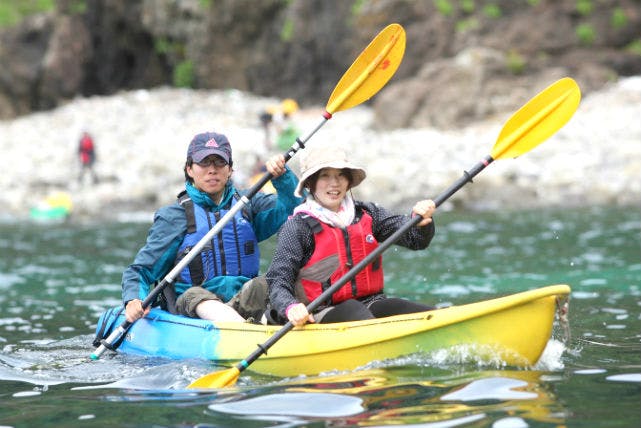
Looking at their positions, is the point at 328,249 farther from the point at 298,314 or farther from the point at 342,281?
the point at 298,314

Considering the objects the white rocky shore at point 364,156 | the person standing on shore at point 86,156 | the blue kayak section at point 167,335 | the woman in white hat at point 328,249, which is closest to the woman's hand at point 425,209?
the woman in white hat at point 328,249

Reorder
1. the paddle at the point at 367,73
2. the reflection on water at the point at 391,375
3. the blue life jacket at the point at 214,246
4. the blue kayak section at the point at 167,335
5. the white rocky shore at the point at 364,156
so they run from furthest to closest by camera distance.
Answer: the white rocky shore at the point at 364,156
the paddle at the point at 367,73
the blue life jacket at the point at 214,246
the blue kayak section at the point at 167,335
the reflection on water at the point at 391,375

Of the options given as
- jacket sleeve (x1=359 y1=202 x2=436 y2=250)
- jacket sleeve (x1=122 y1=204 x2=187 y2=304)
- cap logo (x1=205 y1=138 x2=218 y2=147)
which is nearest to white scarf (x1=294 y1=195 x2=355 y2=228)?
jacket sleeve (x1=359 y1=202 x2=436 y2=250)

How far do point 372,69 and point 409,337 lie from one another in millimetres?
1918

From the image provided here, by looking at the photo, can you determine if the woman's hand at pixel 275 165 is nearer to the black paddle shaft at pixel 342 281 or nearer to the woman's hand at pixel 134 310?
the black paddle shaft at pixel 342 281

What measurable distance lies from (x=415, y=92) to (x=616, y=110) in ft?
13.6

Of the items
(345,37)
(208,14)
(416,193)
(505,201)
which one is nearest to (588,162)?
(505,201)

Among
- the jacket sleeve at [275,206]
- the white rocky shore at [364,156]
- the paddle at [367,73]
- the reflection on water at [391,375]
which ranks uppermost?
the white rocky shore at [364,156]

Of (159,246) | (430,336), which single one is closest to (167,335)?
(159,246)

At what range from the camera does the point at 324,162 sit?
4.67 meters

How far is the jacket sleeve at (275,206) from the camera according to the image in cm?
555

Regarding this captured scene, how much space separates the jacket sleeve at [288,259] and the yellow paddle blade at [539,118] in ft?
3.45

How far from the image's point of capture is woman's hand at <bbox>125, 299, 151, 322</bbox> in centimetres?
538

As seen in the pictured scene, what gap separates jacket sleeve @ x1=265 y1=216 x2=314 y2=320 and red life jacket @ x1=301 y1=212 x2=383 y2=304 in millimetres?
54
